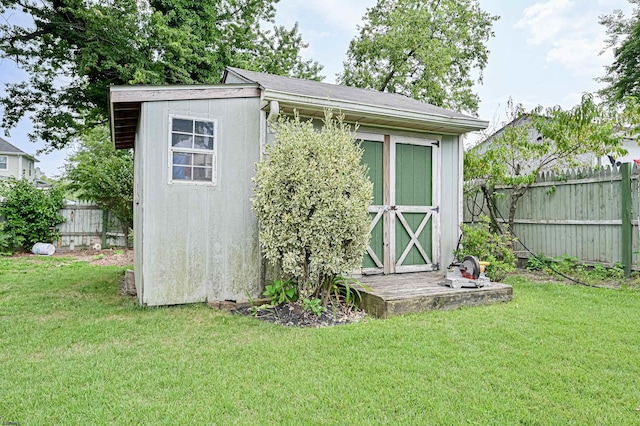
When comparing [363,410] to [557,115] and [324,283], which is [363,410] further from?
[557,115]

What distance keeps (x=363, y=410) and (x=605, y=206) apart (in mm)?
5712

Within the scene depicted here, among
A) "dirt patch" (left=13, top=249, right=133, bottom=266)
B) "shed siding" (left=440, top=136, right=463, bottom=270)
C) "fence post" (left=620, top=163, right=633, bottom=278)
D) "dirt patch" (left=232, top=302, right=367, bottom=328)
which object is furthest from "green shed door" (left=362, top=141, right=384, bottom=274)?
"dirt patch" (left=13, top=249, right=133, bottom=266)

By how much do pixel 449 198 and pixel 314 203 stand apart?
2.94m

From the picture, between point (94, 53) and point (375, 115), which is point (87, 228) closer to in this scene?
point (94, 53)

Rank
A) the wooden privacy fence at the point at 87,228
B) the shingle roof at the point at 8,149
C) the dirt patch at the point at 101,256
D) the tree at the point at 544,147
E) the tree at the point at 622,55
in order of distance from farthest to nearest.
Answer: the shingle roof at the point at 8,149 < the tree at the point at 622,55 < the wooden privacy fence at the point at 87,228 < the dirt patch at the point at 101,256 < the tree at the point at 544,147

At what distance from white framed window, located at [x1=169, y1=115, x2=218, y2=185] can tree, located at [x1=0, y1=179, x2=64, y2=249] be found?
24.5 feet

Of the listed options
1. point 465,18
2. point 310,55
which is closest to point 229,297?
point 310,55

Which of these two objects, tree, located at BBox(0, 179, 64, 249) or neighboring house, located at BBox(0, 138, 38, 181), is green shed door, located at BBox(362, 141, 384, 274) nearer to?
tree, located at BBox(0, 179, 64, 249)

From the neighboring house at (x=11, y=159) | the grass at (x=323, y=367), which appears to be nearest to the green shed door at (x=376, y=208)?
the grass at (x=323, y=367)

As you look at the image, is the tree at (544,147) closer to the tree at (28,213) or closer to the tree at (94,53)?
the tree at (94,53)

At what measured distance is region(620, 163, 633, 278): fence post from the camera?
554 centimetres

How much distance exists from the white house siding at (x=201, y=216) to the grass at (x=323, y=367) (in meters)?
0.35

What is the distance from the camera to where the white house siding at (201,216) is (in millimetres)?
4239

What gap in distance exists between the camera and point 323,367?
268cm
